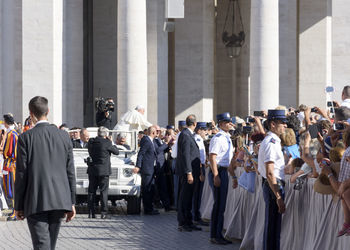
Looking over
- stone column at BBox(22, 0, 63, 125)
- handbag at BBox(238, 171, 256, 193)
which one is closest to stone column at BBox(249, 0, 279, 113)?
stone column at BBox(22, 0, 63, 125)

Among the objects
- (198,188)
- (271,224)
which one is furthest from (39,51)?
(271,224)

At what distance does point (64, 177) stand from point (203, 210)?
7.99m

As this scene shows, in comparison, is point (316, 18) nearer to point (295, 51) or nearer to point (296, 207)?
point (295, 51)

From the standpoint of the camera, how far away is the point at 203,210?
1585 cm

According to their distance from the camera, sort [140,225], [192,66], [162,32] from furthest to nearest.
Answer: [192,66], [162,32], [140,225]

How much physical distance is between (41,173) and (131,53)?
18862mm

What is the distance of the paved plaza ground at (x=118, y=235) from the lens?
40.4 feet

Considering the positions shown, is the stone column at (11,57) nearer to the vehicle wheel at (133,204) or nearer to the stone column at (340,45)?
the stone column at (340,45)

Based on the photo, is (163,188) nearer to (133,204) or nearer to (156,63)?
(133,204)

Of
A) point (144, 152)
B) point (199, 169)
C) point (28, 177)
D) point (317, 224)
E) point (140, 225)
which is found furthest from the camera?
point (144, 152)

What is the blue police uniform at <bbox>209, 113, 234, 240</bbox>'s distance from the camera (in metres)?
12.3

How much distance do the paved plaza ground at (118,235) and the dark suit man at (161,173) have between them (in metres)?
1.54

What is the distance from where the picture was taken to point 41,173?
7.95 m

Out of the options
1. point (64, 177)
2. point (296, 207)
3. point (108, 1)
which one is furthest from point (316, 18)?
point (64, 177)
